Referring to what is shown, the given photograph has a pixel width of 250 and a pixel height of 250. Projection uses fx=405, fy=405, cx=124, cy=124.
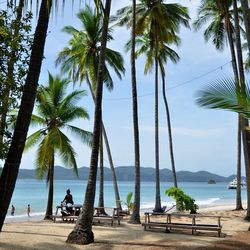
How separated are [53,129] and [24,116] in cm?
1497

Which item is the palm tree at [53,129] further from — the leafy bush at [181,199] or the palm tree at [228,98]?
the palm tree at [228,98]

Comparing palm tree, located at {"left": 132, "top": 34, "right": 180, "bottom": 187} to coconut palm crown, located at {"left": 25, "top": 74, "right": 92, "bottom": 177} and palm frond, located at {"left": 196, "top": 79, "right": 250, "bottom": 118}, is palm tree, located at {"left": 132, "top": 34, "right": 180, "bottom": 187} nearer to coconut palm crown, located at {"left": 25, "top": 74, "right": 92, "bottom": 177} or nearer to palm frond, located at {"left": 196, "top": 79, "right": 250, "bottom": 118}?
coconut palm crown, located at {"left": 25, "top": 74, "right": 92, "bottom": 177}

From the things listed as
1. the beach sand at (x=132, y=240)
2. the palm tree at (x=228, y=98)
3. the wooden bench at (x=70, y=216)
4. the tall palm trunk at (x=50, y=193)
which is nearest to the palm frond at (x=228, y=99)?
the palm tree at (x=228, y=98)

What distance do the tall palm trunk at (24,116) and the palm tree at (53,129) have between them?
13787mm

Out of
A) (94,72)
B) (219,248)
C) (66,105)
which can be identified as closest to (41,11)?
(219,248)

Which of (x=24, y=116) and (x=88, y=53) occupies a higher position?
(x=88, y=53)

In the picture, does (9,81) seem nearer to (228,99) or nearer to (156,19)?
(228,99)

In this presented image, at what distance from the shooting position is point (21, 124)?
6855 mm

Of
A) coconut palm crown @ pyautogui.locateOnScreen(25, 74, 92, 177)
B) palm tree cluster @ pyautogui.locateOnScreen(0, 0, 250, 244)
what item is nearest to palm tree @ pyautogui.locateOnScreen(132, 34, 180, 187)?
palm tree cluster @ pyautogui.locateOnScreen(0, 0, 250, 244)

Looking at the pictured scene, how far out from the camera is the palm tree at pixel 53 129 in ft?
69.1

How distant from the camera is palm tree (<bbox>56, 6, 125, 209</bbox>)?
24.4 m

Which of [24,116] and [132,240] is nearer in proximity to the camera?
[24,116]

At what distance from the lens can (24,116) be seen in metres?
6.89

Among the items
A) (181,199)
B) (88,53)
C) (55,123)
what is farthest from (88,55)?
(181,199)
